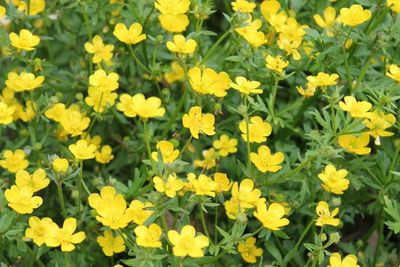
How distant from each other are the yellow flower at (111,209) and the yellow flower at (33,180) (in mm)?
236

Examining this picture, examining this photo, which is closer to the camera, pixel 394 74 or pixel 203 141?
pixel 394 74

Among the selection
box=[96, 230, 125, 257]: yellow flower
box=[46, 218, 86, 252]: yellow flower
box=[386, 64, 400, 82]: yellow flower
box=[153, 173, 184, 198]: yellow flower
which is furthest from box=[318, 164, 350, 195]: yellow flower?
box=[46, 218, 86, 252]: yellow flower

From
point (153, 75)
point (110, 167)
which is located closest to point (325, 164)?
point (153, 75)

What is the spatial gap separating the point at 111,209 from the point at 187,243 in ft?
1.07

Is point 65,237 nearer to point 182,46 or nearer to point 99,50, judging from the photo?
point 182,46

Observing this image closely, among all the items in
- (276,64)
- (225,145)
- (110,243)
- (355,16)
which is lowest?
(110,243)

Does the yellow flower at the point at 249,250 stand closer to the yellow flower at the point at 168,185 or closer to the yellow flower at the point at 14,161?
the yellow flower at the point at 168,185

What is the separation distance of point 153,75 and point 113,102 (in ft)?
0.64

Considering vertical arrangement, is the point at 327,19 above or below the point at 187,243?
above

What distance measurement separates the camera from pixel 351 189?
3.18 meters

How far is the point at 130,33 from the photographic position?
3018mm

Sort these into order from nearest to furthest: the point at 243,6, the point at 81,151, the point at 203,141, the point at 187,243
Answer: the point at 187,243, the point at 81,151, the point at 243,6, the point at 203,141

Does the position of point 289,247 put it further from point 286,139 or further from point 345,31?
point 345,31

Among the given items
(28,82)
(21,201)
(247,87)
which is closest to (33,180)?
(21,201)
